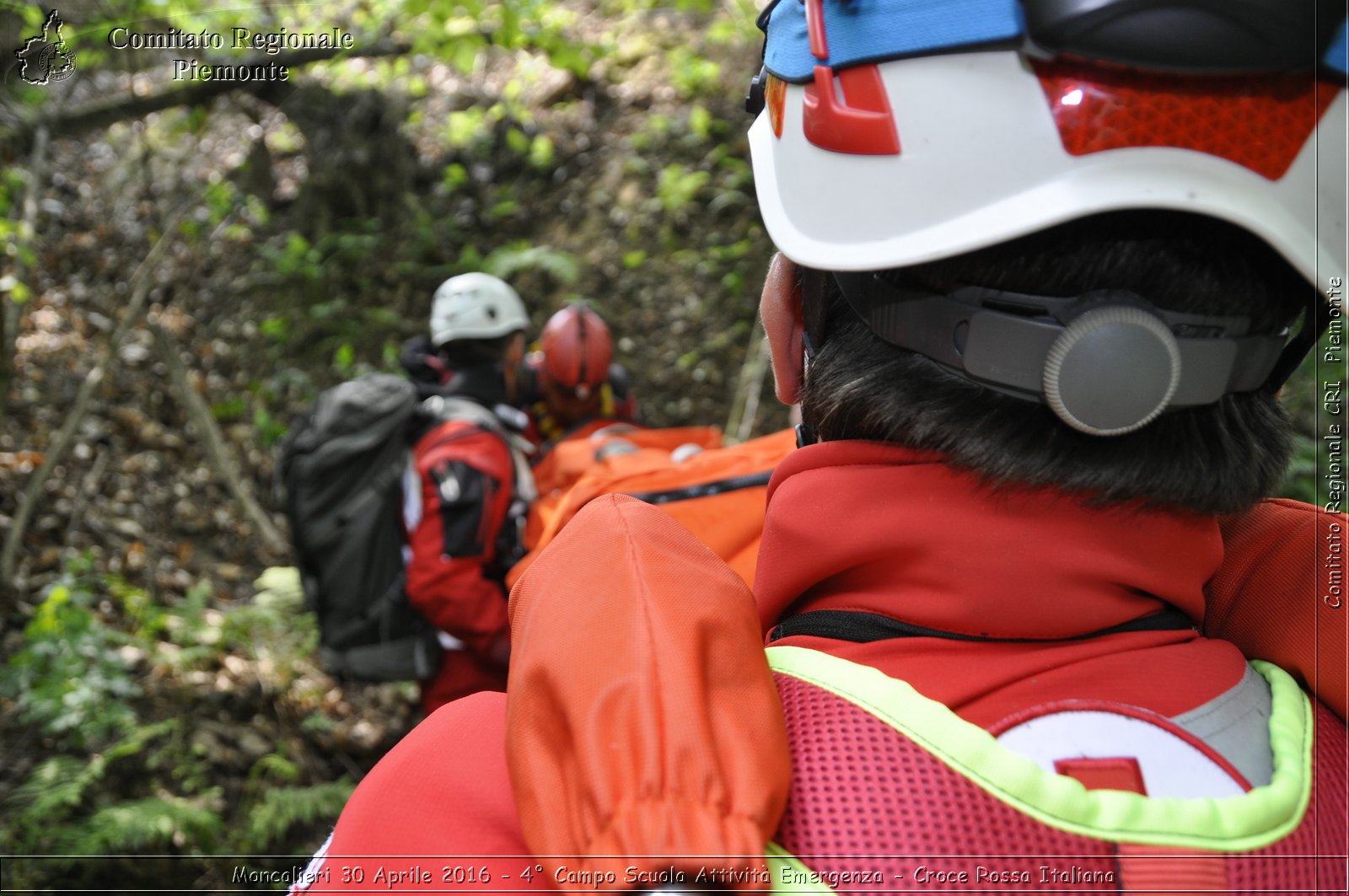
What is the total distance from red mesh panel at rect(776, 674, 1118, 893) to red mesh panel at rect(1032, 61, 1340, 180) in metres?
0.70

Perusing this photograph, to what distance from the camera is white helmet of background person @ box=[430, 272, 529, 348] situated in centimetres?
479

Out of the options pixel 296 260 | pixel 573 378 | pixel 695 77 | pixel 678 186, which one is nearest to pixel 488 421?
pixel 573 378

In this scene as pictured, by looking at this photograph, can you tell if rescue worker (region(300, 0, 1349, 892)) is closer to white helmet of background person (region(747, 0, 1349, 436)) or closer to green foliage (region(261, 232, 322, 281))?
white helmet of background person (region(747, 0, 1349, 436))

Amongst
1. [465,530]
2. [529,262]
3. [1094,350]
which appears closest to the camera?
[1094,350]

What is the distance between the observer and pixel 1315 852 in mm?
851

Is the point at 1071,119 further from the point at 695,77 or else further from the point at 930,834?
the point at 695,77

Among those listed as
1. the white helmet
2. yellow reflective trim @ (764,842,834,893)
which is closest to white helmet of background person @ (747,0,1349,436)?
the white helmet

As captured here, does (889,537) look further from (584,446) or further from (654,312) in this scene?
(654,312)

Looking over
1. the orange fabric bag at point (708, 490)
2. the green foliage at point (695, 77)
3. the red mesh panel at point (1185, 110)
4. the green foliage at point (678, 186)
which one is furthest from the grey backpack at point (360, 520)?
the green foliage at point (695, 77)

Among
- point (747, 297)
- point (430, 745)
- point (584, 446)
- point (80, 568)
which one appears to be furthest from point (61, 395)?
point (430, 745)

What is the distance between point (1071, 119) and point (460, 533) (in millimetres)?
3565

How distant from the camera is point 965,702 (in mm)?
929

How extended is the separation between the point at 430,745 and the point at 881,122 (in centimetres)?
94

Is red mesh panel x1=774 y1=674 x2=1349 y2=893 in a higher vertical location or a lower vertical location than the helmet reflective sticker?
lower
